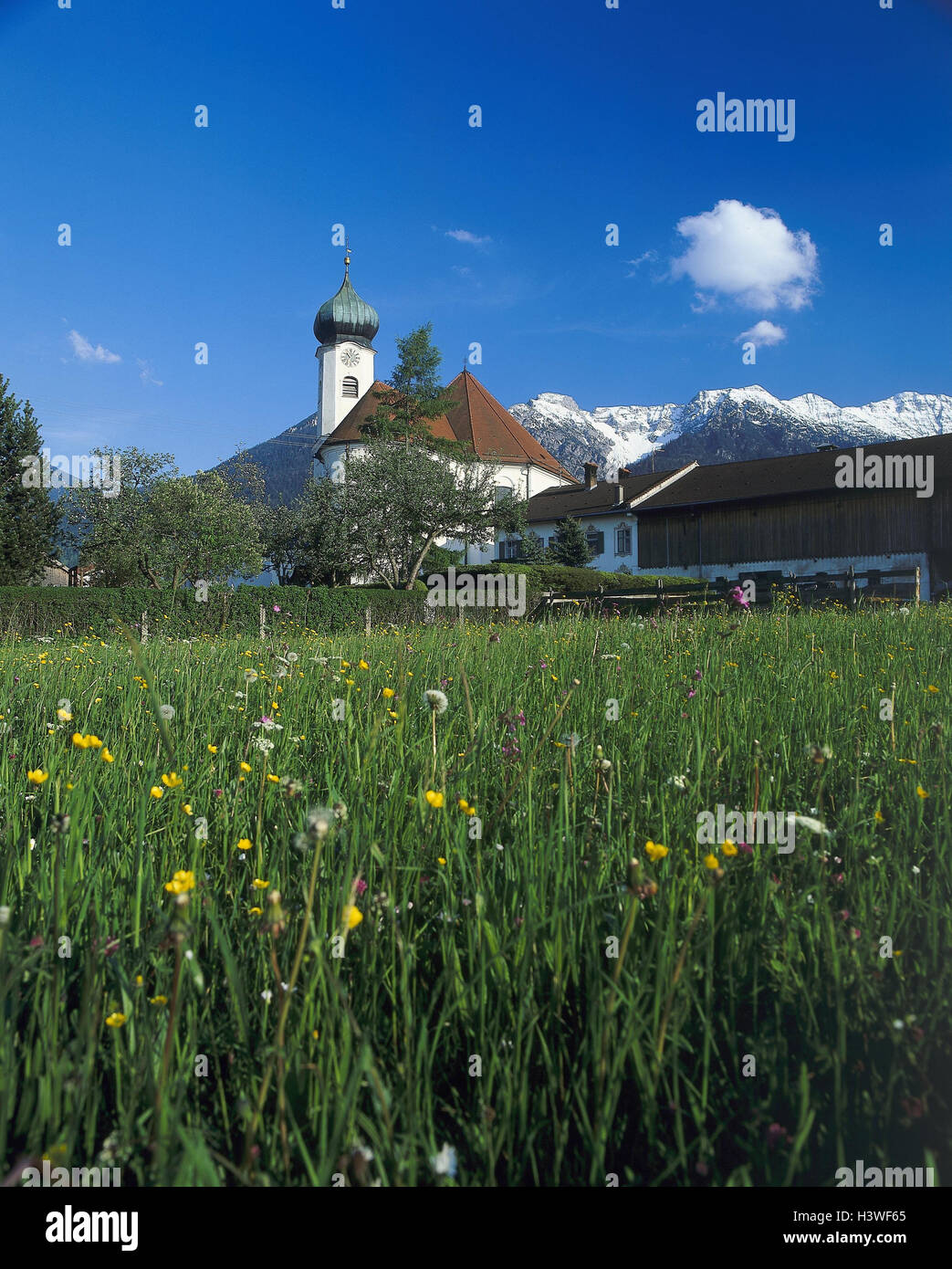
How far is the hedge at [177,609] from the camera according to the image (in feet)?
57.5

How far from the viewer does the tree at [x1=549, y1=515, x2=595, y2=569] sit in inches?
1831

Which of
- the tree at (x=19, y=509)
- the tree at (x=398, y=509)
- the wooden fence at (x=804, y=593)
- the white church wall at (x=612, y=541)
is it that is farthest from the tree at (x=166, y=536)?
the white church wall at (x=612, y=541)

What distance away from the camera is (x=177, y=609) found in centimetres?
1906

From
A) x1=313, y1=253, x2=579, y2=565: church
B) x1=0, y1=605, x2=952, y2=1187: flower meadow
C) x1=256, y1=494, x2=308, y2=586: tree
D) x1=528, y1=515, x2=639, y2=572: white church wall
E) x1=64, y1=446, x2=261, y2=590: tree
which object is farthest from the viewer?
x1=313, y1=253, x2=579, y2=565: church

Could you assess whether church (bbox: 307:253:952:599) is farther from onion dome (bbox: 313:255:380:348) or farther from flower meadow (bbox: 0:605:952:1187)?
flower meadow (bbox: 0:605:952:1187)

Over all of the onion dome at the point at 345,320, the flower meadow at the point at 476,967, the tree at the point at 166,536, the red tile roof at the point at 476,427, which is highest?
the onion dome at the point at 345,320

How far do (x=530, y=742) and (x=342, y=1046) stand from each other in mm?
1771

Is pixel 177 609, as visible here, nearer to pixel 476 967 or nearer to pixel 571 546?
pixel 476 967

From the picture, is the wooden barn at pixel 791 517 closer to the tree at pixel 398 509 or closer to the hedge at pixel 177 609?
the tree at pixel 398 509

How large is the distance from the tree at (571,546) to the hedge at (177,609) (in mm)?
26417

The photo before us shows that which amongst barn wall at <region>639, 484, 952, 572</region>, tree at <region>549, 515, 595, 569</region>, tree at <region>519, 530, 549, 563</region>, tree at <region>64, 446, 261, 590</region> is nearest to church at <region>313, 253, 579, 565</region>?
tree at <region>519, 530, 549, 563</region>

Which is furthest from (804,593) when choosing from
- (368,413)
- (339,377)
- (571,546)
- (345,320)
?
(345,320)

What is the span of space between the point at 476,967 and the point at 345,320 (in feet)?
238
